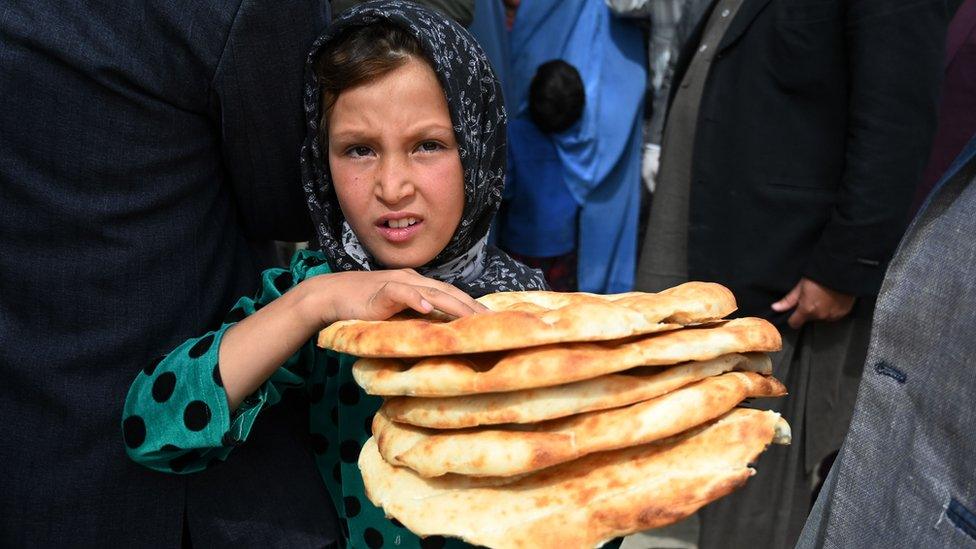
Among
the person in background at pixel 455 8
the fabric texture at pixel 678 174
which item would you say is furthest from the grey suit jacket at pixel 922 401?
the fabric texture at pixel 678 174

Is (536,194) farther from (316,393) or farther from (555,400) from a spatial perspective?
(555,400)

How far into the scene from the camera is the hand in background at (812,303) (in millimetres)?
2768

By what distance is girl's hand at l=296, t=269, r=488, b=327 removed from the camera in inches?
47.5

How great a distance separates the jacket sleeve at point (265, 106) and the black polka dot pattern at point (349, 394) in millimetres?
357

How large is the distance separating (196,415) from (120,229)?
345 millimetres

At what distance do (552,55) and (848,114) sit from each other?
1540mm

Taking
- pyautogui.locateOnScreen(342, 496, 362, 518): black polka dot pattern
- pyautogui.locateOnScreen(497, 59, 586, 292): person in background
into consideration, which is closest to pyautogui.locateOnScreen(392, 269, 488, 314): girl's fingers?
pyautogui.locateOnScreen(342, 496, 362, 518): black polka dot pattern

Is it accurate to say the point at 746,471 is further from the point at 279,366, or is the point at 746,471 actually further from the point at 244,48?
the point at 244,48

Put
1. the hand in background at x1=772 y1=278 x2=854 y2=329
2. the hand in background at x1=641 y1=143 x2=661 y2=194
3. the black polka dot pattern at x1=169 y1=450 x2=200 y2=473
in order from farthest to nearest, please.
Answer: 1. the hand in background at x1=641 y1=143 x2=661 y2=194
2. the hand in background at x1=772 y1=278 x2=854 y2=329
3. the black polka dot pattern at x1=169 y1=450 x2=200 y2=473

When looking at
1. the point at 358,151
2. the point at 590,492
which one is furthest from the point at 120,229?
the point at 590,492

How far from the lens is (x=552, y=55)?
3.82 m

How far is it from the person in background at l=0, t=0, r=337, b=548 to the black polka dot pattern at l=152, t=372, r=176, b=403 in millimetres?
60

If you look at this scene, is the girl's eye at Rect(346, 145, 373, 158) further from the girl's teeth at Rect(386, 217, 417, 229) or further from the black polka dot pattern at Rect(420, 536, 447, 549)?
the black polka dot pattern at Rect(420, 536, 447, 549)

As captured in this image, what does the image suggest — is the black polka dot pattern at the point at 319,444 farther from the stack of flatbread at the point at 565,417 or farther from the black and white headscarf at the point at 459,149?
the stack of flatbread at the point at 565,417
